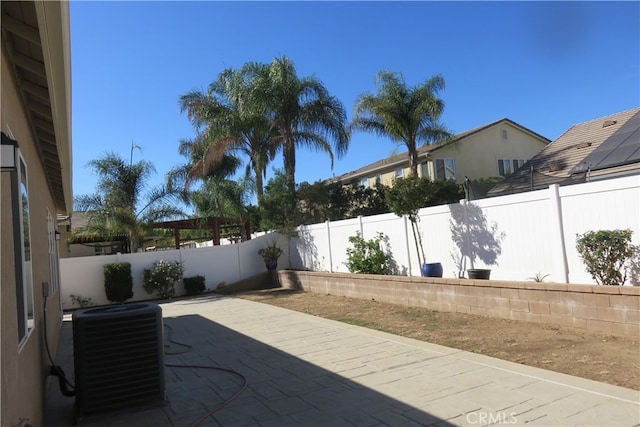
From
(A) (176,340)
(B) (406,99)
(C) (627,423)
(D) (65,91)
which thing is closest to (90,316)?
(D) (65,91)

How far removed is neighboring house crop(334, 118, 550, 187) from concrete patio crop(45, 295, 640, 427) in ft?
62.9

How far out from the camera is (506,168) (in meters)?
27.9

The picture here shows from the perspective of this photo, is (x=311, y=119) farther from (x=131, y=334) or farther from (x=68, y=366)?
(x=131, y=334)

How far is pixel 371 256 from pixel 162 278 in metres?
7.97

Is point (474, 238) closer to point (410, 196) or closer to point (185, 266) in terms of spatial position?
point (410, 196)

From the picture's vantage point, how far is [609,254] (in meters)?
7.40

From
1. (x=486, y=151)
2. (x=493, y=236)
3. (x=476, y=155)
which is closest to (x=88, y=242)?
(x=493, y=236)

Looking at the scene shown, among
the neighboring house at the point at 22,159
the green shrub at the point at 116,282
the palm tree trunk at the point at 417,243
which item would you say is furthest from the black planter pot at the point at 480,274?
the green shrub at the point at 116,282

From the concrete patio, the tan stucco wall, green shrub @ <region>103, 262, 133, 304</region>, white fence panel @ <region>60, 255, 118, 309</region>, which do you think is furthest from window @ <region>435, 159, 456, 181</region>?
the tan stucco wall

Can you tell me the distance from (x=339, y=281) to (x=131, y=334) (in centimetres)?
957

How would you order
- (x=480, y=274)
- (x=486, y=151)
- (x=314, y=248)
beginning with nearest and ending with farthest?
1. (x=480, y=274)
2. (x=314, y=248)
3. (x=486, y=151)

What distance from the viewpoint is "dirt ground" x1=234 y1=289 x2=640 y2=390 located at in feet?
17.7

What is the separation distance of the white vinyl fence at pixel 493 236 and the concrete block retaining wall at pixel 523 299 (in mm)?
985

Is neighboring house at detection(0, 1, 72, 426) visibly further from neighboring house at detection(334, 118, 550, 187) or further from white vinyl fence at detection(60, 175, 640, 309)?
neighboring house at detection(334, 118, 550, 187)
